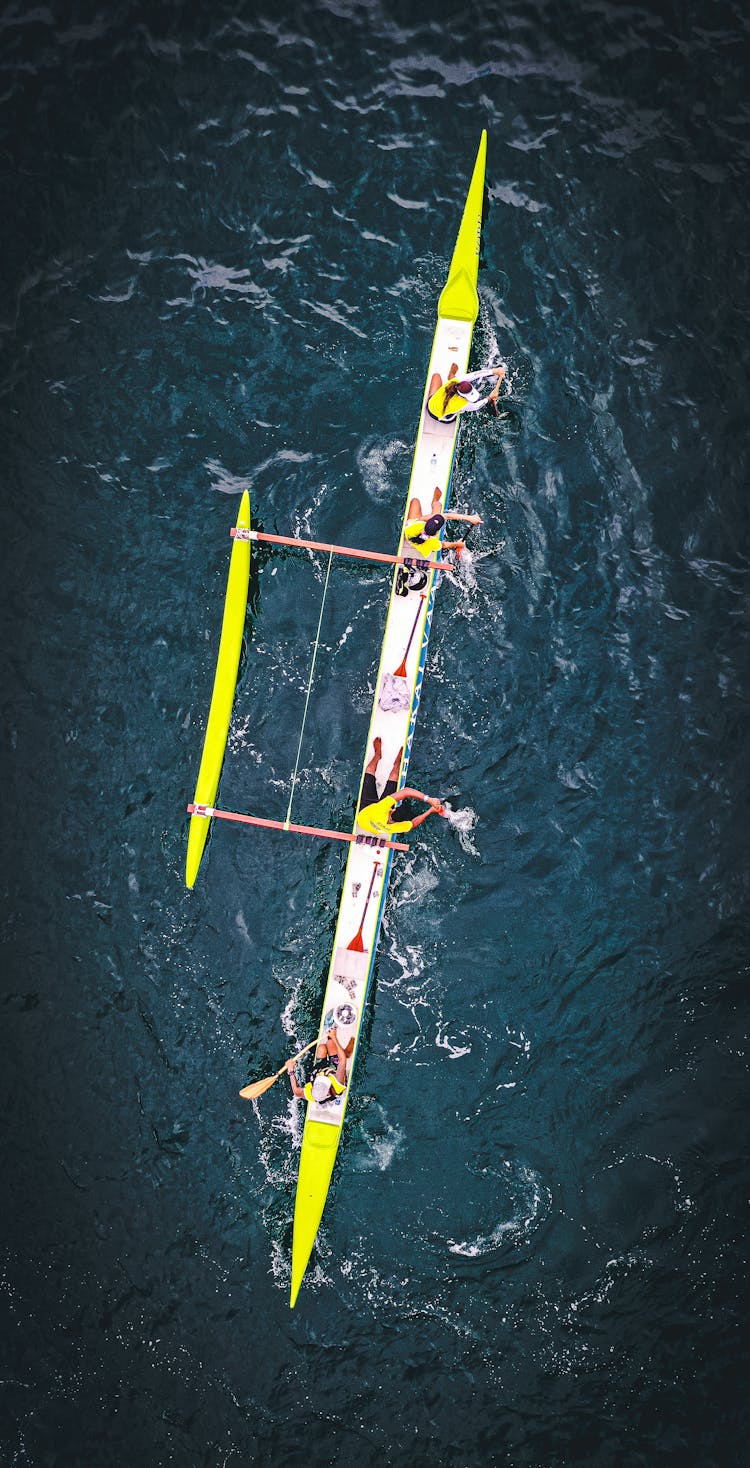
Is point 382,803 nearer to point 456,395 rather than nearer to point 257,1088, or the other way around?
point 257,1088

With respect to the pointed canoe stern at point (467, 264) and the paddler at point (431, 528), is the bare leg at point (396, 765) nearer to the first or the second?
the paddler at point (431, 528)

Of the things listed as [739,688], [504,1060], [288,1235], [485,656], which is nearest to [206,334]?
[485,656]

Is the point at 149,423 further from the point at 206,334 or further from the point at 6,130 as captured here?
the point at 6,130

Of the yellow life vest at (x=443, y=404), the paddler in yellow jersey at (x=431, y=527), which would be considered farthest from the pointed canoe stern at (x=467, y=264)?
the paddler in yellow jersey at (x=431, y=527)

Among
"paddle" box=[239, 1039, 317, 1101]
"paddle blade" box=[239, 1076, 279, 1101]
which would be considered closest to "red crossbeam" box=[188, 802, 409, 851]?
"paddle" box=[239, 1039, 317, 1101]

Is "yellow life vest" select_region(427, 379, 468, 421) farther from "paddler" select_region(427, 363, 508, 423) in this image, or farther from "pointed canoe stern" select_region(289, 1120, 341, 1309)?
"pointed canoe stern" select_region(289, 1120, 341, 1309)

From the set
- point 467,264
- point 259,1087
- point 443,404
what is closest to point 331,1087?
point 259,1087

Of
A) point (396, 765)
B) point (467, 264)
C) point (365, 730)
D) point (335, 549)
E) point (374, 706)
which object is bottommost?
point (396, 765)
